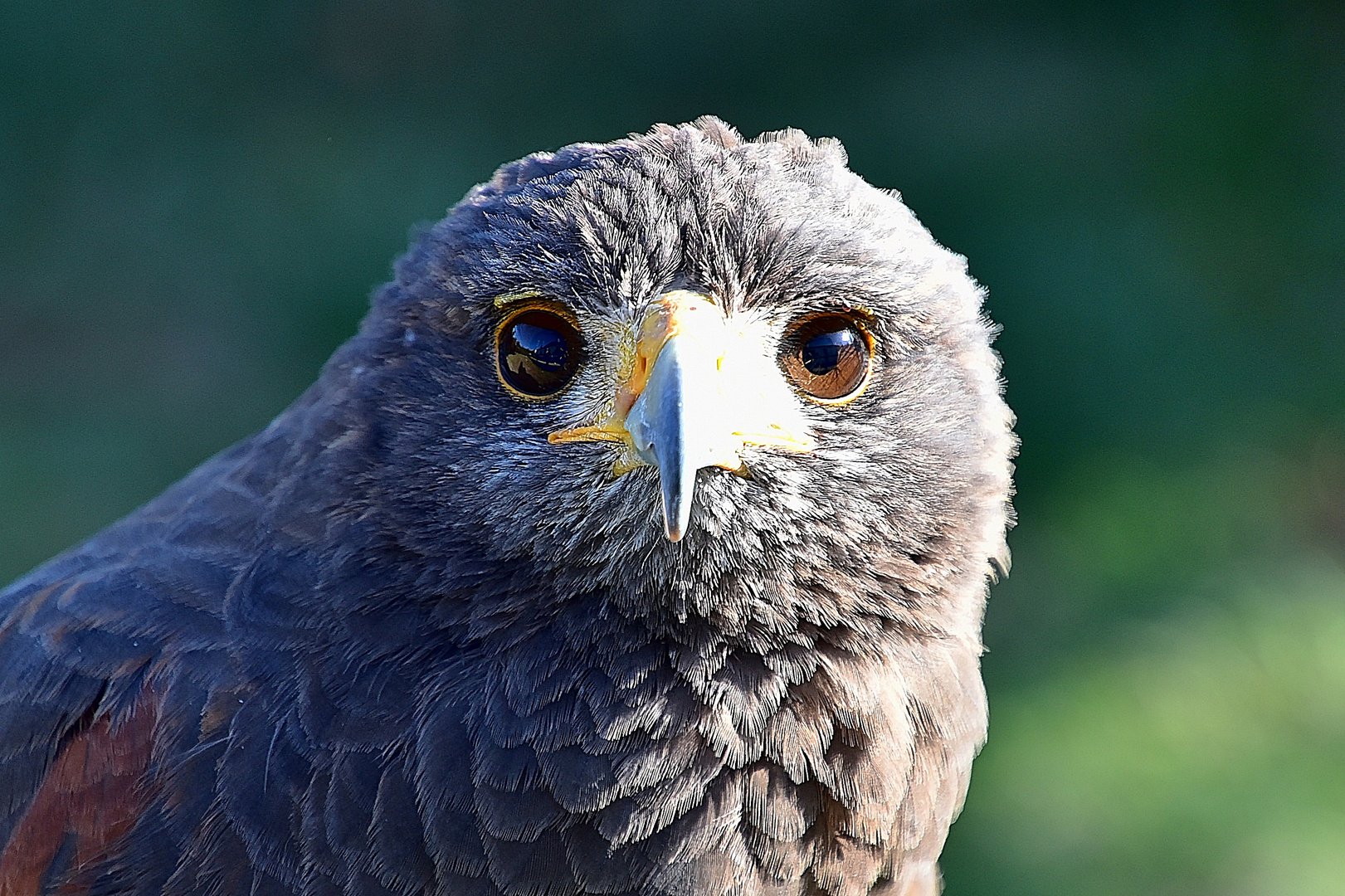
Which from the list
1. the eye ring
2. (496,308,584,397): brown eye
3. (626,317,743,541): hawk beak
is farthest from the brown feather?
the eye ring

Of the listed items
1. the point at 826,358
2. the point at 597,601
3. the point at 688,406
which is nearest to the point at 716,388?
the point at 688,406

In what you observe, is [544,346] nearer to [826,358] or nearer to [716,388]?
[716,388]

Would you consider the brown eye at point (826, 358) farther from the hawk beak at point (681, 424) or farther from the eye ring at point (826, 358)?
the hawk beak at point (681, 424)

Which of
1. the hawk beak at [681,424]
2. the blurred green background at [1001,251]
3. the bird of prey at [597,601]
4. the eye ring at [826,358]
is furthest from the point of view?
the blurred green background at [1001,251]

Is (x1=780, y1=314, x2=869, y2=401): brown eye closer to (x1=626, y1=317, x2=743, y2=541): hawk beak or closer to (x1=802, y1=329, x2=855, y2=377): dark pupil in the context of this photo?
(x1=802, y1=329, x2=855, y2=377): dark pupil

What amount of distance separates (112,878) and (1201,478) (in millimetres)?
5398

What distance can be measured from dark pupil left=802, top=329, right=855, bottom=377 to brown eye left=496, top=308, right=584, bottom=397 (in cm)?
41

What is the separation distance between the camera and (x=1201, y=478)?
253 inches

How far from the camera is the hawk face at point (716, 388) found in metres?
2.31

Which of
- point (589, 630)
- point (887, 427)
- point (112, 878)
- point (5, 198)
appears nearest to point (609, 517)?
point (589, 630)

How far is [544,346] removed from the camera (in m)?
2.36

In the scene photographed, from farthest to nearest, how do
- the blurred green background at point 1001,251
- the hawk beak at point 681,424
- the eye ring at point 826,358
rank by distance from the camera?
the blurred green background at point 1001,251 < the eye ring at point 826,358 < the hawk beak at point 681,424

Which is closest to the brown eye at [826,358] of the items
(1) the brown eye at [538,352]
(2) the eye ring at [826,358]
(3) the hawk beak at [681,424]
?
(2) the eye ring at [826,358]

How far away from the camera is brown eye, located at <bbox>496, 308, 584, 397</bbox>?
2.35 metres
